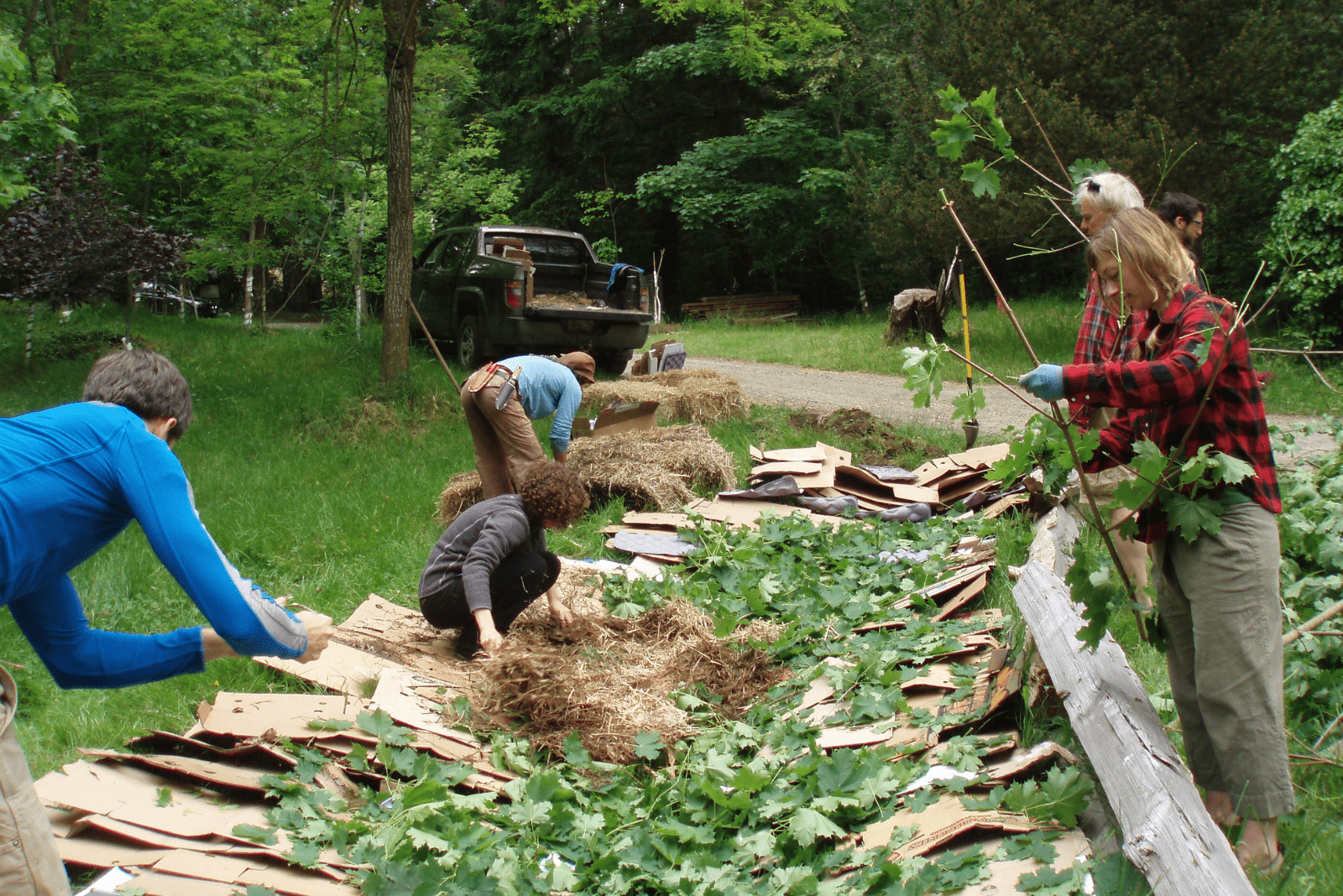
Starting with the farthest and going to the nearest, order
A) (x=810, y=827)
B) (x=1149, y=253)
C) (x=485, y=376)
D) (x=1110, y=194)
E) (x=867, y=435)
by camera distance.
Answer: (x=867, y=435) → (x=485, y=376) → (x=1110, y=194) → (x=810, y=827) → (x=1149, y=253)

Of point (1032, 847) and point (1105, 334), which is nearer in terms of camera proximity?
point (1032, 847)

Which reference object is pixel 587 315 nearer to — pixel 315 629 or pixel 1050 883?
pixel 315 629

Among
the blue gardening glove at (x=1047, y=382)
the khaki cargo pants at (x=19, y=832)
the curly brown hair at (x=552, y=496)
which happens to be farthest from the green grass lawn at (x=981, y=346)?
the khaki cargo pants at (x=19, y=832)

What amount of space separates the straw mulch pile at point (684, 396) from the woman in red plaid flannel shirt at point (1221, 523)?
6.31 metres

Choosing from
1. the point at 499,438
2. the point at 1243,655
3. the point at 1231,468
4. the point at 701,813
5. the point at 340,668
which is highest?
the point at 1231,468

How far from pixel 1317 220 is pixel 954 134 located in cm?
995

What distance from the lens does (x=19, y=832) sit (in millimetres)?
2033

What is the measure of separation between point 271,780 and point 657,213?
26.2m

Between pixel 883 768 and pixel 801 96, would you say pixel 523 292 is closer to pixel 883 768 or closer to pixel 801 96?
pixel 883 768

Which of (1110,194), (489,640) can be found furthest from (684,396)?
(1110,194)

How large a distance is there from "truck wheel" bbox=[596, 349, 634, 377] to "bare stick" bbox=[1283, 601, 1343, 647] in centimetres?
942

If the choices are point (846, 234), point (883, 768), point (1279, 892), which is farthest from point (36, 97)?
point (846, 234)

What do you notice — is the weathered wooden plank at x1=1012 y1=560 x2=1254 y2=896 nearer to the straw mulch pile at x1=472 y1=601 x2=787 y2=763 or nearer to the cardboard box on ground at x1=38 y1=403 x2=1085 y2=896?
the cardboard box on ground at x1=38 y1=403 x2=1085 y2=896

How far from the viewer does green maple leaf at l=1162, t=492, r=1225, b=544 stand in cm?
255
